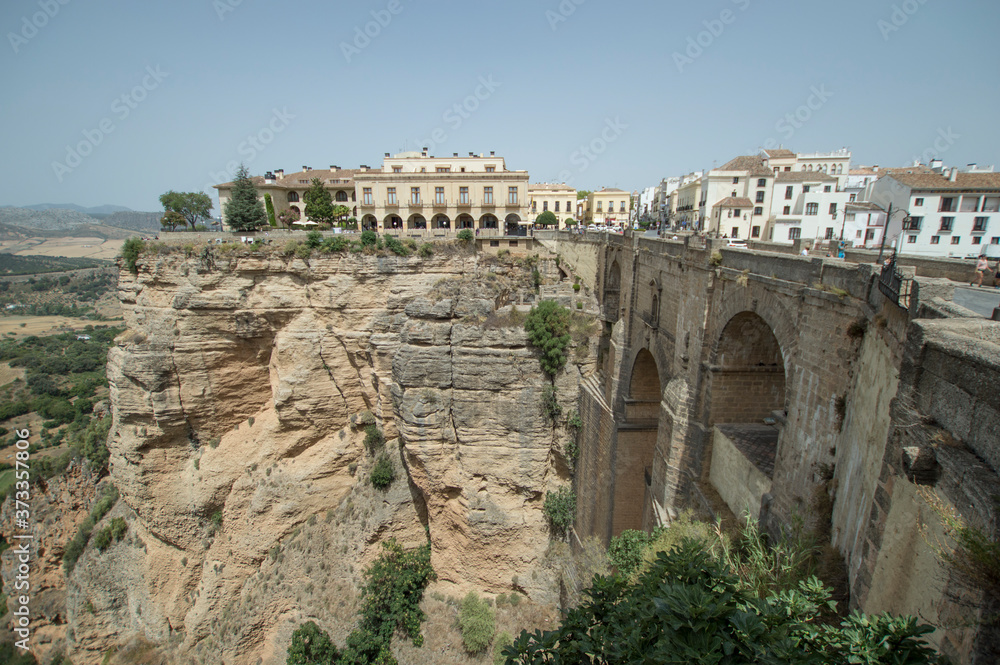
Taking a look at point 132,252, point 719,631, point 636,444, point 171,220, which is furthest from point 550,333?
point 171,220

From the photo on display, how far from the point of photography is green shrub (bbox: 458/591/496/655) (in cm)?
1752

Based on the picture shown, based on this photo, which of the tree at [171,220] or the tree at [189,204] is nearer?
the tree at [171,220]

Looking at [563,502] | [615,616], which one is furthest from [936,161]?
[615,616]

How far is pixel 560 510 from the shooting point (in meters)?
19.2

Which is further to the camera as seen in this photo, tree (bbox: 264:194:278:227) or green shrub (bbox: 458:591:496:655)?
tree (bbox: 264:194:278:227)

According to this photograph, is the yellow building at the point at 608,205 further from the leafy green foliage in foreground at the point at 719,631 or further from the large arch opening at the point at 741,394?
the leafy green foliage in foreground at the point at 719,631

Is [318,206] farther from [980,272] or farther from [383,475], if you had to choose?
[980,272]

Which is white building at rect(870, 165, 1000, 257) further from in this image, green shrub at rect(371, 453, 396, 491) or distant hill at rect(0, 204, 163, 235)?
distant hill at rect(0, 204, 163, 235)

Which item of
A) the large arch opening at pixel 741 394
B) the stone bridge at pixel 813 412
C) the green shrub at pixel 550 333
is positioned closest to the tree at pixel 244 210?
the green shrub at pixel 550 333

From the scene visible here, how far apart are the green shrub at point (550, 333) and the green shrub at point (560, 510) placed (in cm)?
529

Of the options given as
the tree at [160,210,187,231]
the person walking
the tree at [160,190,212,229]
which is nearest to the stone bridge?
the person walking

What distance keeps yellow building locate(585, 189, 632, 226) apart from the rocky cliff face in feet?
110

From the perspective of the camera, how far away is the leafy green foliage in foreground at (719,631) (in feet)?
12.4

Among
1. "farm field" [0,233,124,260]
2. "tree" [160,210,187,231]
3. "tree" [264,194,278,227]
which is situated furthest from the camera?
"farm field" [0,233,124,260]
